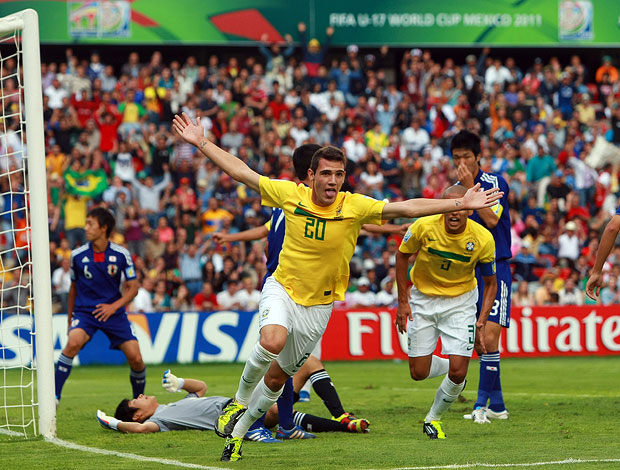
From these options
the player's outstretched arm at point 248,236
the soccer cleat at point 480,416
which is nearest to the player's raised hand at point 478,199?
the player's outstretched arm at point 248,236

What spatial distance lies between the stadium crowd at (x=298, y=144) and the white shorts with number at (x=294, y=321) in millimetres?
11966

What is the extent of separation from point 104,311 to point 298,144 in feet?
48.2

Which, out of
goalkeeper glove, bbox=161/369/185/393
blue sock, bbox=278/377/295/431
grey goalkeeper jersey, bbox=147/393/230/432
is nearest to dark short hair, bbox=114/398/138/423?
grey goalkeeper jersey, bbox=147/393/230/432

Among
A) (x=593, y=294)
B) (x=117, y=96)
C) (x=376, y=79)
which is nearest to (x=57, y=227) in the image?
(x=117, y=96)

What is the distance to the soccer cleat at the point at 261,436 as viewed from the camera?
915 centimetres

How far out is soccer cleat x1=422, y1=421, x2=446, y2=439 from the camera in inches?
356

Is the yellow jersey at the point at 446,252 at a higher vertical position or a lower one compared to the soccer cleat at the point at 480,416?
higher

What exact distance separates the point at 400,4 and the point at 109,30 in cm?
845

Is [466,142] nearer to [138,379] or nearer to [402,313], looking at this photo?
[402,313]

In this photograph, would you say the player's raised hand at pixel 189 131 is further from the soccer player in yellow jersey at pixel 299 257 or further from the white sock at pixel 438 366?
the white sock at pixel 438 366

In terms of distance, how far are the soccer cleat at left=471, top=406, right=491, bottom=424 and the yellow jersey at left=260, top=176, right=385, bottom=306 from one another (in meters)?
2.98

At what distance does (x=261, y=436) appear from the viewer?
9180 mm

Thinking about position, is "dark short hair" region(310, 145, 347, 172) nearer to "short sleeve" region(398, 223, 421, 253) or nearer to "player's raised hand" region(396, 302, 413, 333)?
"short sleeve" region(398, 223, 421, 253)

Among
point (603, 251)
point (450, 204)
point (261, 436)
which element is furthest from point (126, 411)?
point (603, 251)
